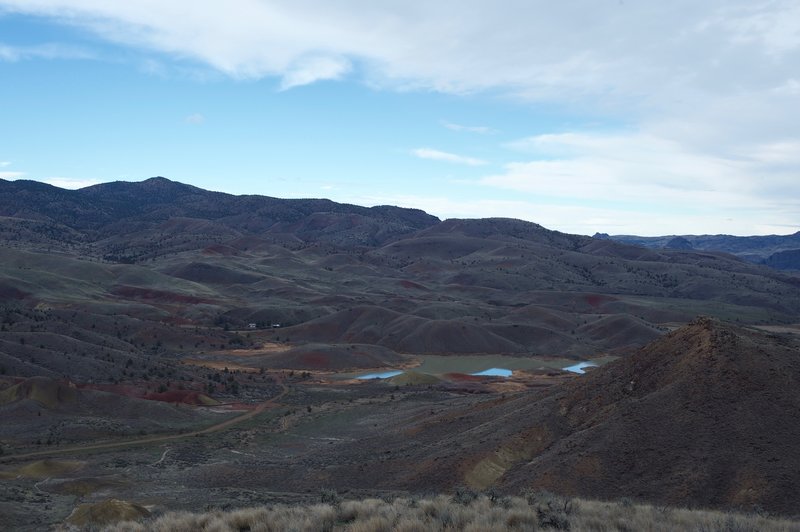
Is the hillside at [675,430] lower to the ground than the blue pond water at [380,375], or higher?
higher

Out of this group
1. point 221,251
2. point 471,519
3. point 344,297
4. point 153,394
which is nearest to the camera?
point 471,519

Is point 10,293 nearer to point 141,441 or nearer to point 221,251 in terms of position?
point 141,441

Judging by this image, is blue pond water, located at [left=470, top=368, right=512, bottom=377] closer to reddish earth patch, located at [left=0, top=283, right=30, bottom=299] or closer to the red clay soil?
the red clay soil

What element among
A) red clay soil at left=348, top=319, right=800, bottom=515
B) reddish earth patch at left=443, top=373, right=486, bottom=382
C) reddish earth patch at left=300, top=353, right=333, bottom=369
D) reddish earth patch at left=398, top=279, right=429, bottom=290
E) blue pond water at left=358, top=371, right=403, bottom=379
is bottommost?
blue pond water at left=358, top=371, right=403, bottom=379

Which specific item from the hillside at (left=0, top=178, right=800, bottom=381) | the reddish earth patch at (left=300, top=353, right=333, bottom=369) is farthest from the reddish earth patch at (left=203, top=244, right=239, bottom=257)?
the reddish earth patch at (left=300, top=353, right=333, bottom=369)

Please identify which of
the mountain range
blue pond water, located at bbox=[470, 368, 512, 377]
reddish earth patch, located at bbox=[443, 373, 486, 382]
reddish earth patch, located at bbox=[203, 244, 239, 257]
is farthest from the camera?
reddish earth patch, located at bbox=[203, 244, 239, 257]

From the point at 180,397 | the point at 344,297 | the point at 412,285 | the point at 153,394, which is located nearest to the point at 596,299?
the point at 412,285

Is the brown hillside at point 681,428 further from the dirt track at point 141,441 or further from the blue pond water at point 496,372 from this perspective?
the blue pond water at point 496,372

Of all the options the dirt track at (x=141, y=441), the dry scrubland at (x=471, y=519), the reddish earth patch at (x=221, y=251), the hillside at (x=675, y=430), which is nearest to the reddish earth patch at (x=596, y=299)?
the reddish earth patch at (x=221, y=251)
